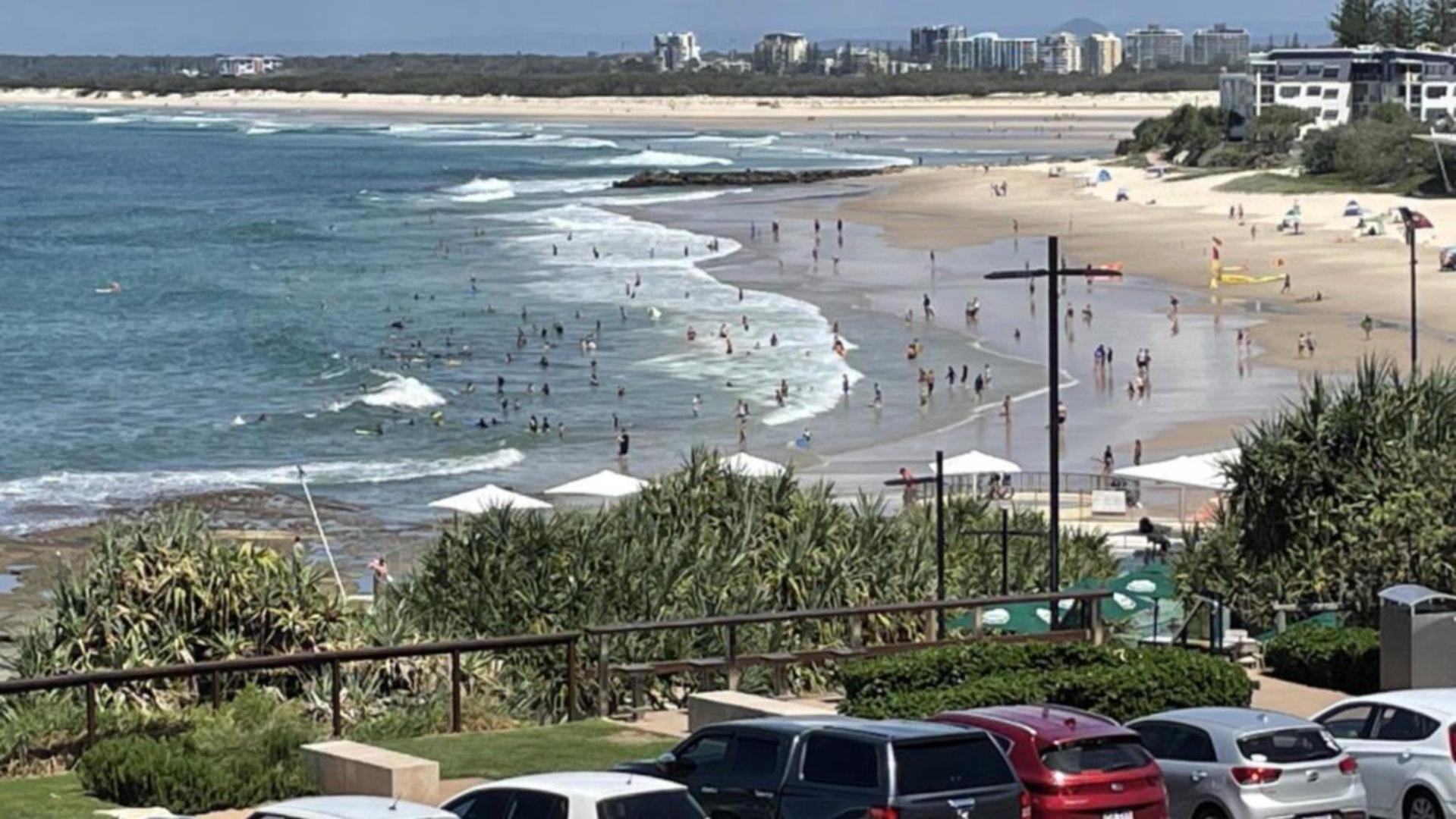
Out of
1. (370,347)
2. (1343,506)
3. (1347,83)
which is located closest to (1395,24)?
(1347,83)

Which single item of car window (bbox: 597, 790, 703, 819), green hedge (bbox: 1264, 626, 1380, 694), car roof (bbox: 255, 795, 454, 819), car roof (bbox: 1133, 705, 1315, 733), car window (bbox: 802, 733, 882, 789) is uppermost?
car roof (bbox: 255, 795, 454, 819)

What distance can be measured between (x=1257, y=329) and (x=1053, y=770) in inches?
2253

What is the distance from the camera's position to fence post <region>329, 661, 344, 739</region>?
64.4 ft

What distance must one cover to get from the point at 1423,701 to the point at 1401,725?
0.32m

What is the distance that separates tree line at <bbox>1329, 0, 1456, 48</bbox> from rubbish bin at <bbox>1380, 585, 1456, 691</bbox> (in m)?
172

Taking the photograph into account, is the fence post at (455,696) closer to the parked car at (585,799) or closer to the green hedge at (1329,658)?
the parked car at (585,799)

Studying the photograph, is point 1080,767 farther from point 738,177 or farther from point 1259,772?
point 738,177

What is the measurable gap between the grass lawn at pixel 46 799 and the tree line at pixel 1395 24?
179 m

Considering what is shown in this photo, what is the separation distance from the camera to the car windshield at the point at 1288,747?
16094 mm

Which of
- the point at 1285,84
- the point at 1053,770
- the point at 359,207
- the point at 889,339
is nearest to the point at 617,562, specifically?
the point at 1053,770

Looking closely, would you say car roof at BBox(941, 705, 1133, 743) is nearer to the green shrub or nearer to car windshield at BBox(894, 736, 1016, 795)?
car windshield at BBox(894, 736, 1016, 795)

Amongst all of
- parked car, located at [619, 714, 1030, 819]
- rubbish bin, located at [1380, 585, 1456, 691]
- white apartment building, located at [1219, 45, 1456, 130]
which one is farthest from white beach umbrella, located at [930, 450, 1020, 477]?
white apartment building, located at [1219, 45, 1456, 130]

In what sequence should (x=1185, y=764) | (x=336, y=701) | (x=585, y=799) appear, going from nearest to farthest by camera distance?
(x=585, y=799) < (x=1185, y=764) < (x=336, y=701)

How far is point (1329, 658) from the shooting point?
22.9 metres
